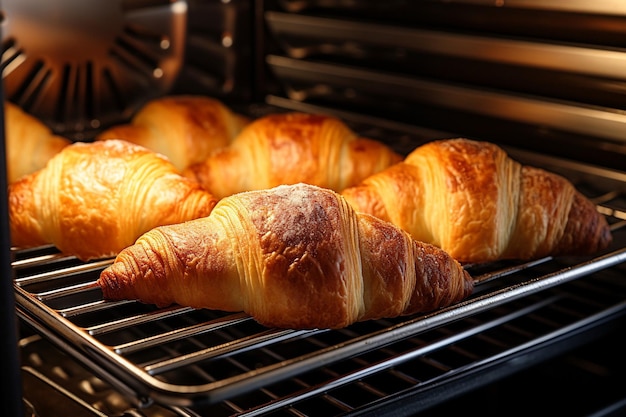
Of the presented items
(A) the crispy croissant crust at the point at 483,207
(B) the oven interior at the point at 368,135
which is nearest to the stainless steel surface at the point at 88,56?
(B) the oven interior at the point at 368,135

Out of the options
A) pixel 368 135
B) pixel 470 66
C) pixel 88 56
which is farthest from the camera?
pixel 368 135

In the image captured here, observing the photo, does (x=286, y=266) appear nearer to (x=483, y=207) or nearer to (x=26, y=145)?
(x=483, y=207)

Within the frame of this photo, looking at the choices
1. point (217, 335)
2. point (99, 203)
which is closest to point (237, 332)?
point (217, 335)

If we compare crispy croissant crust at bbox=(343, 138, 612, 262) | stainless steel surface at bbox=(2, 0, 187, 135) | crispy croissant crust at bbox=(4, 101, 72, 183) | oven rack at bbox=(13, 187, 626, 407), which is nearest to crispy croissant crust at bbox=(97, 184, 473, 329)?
oven rack at bbox=(13, 187, 626, 407)

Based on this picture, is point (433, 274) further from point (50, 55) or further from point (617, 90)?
point (50, 55)

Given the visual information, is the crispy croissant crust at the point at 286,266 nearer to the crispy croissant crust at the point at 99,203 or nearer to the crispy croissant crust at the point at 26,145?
the crispy croissant crust at the point at 99,203

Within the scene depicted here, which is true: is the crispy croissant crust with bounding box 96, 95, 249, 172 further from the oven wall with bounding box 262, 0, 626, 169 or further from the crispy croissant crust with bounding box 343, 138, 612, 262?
the crispy croissant crust with bounding box 343, 138, 612, 262
